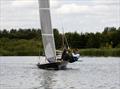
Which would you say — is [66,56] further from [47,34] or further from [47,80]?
[47,80]

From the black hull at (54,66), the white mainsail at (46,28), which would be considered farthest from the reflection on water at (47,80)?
the white mainsail at (46,28)

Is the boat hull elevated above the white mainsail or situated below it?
below

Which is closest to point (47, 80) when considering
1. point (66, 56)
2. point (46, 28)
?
point (66, 56)

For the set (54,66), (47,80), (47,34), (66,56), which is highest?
(47,34)

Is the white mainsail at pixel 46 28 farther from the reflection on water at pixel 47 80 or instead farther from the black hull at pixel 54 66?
the reflection on water at pixel 47 80

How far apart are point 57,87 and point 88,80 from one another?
6.68m

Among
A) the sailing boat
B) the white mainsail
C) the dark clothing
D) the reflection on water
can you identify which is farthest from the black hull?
the reflection on water

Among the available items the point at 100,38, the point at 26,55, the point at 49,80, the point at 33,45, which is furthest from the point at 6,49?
the point at 49,80

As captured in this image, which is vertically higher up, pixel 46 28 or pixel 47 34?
pixel 46 28

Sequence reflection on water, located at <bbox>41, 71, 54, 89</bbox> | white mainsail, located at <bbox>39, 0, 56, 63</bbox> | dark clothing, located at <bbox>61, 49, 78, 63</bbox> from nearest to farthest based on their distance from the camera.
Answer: reflection on water, located at <bbox>41, 71, 54, 89</bbox>
dark clothing, located at <bbox>61, 49, 78, 63</bbox>
white mainsail, located at <bbox>39, 0, 56, 63</bbox>

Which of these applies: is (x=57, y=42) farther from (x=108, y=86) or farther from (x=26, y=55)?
(x=108, y=86)

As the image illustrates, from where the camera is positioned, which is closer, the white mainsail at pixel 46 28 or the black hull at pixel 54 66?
the black hull at pixel 54 66

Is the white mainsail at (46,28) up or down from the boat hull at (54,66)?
up

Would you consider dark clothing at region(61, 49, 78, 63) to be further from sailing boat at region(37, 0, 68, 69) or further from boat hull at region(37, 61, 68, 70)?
boat hull at region(37, 61, 68, 70)
